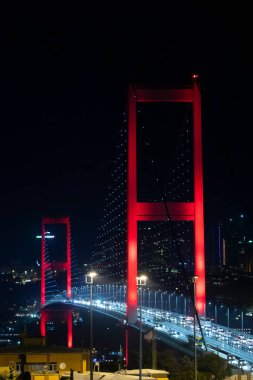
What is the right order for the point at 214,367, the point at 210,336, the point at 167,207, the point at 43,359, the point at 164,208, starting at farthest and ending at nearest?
the point at 164,208 → the point at 167,207 → the point at 210,336 → the point at 214,367 → the point at 43,359

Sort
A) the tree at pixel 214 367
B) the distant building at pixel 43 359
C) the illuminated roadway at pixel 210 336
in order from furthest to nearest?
the illuminated roadway at pixel 210 336 → the tree at pixel 214 367 → the distant building at pixel 43 359

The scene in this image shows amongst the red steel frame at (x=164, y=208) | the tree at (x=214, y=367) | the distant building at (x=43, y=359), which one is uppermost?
the red steel frame at (x=164, y=208)

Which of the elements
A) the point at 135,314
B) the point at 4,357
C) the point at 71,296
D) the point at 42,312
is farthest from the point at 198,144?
the point at 71,296

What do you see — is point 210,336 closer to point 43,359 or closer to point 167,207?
point 167,207

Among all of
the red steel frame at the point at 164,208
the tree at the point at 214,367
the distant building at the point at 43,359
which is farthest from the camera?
the red steel frame at the point at 164,208

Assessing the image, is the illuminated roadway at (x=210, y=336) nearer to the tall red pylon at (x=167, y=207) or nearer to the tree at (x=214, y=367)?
the tall red pylon at (x=167, y=207)

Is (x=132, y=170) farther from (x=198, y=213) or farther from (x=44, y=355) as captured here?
(x=44, y=355)

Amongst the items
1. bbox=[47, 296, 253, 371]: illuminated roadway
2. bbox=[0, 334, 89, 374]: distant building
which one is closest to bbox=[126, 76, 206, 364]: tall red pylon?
bbox=[47, 296, 253, 371]: illuminated roadway

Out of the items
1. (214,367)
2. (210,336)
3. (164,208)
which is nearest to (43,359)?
(214,367)

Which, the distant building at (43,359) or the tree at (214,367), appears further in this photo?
the tree at (214,367)

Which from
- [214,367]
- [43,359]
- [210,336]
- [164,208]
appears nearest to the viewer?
[43,359]

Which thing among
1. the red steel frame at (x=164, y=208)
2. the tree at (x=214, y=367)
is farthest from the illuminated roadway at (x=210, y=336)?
the tree at (x=214, y=367)
